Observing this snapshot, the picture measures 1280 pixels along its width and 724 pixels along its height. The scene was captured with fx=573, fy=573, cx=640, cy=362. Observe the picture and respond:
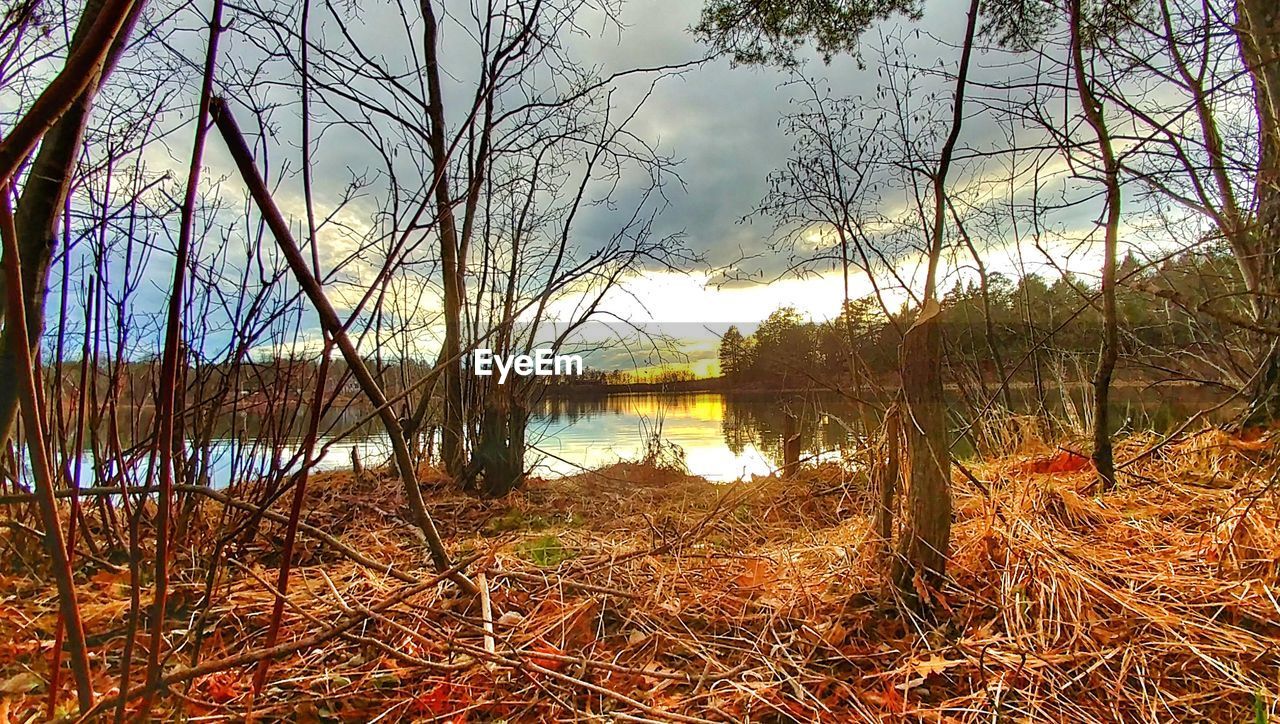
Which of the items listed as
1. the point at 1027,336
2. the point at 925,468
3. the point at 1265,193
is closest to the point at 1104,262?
the point at 1265,193

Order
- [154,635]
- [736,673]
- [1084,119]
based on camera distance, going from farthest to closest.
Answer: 1. [1084,119]
2. [736,673]
3. [154,635]

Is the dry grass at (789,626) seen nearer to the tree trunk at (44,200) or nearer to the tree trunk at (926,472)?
the tree trunk at (926,472)

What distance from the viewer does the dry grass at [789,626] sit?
4.18 feet

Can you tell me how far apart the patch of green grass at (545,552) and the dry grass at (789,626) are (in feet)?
0.04

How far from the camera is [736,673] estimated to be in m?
1.38

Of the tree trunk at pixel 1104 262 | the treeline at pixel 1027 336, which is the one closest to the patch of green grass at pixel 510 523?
the treeline at pixel 1027 336

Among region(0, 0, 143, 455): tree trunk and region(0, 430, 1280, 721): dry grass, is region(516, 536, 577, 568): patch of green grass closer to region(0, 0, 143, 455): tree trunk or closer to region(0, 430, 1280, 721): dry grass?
region(0, 430, 1280, 721): dry grass

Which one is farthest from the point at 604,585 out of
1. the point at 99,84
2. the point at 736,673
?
the point at 99,84

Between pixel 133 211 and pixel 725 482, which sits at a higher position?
pixel 133 211

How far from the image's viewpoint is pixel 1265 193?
2344 millimetres

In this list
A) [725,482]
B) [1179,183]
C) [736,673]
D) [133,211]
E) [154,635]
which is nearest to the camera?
[154,635]

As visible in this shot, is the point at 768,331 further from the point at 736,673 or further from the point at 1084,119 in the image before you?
the point at 736,673

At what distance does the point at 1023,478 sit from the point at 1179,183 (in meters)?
1.64

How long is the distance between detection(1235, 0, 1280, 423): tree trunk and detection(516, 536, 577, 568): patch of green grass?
7.93 ft
